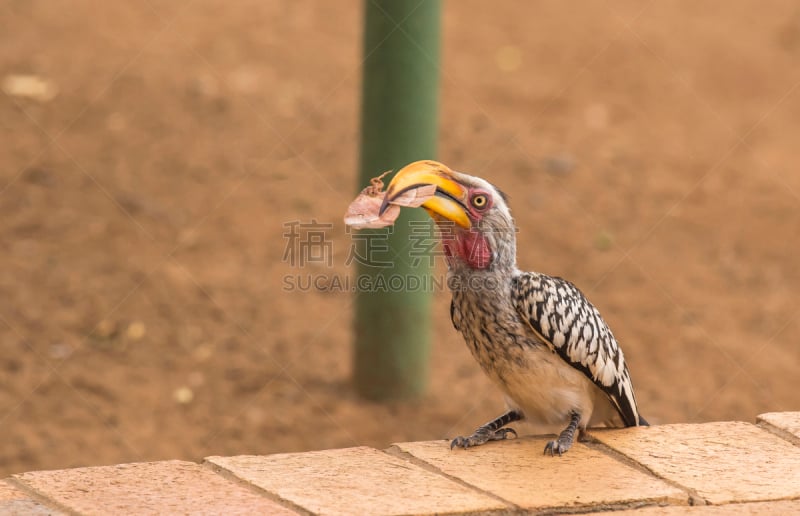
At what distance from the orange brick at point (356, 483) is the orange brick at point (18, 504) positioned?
19.9 inches

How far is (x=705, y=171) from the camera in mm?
7574

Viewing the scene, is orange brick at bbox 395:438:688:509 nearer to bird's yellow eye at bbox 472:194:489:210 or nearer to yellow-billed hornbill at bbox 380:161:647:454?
yellow-billed hornbill at bbox 380:161:647:454

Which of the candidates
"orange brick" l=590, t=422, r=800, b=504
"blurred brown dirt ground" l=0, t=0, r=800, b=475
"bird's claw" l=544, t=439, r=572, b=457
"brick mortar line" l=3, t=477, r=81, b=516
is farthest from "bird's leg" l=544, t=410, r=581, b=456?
"blurred brown dirt ground" l=0, t=0, r=800, b=475

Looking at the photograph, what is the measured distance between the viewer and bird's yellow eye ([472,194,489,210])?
3.54m

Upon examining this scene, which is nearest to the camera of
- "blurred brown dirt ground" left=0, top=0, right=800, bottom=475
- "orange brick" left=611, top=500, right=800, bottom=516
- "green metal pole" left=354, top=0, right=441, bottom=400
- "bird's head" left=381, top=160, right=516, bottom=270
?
"orange brick" left=611, top=500, right=800, bottom=516

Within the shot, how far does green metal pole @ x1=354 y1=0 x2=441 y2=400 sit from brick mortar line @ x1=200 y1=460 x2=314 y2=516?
203cm

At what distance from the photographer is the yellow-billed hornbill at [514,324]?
3.59 metres

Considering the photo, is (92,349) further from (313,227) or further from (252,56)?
(252,56)

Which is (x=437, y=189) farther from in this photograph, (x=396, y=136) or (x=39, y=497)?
(x=396, y=136)

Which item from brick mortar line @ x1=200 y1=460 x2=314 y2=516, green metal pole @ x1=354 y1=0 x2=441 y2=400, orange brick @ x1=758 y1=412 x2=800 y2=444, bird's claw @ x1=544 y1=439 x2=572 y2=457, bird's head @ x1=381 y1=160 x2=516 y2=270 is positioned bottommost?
brick mortar line @ x1=200 y1=460 x2=314 y2=516

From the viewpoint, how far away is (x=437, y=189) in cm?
344

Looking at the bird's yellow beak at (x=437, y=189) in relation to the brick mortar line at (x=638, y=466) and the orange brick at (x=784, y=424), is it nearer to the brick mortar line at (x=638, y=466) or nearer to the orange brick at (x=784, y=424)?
the brick mortar line at (x=638, y=466)

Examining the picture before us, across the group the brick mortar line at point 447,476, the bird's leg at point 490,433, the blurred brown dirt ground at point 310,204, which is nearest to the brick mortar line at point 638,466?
the bird's leg at point 490,433

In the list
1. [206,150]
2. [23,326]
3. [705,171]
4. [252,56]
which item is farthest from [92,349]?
[705,171]
